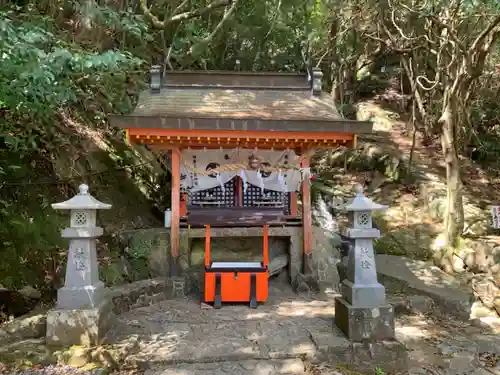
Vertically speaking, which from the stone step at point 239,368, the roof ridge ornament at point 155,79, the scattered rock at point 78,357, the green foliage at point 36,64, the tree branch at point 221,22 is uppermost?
the tree branch at point 221,22

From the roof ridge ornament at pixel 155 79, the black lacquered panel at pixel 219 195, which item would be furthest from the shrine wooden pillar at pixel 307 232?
the roof ridge ornament at pixel 155 79

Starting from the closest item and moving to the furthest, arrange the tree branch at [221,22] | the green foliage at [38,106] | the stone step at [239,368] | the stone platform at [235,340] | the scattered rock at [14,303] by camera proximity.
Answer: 1. the green foliage at [38,106]
2. the stone step at [239,368]
3. the stone platform at [235,340]
4. the scattered rock at [14,303]
5. the tree branch at [221,22]

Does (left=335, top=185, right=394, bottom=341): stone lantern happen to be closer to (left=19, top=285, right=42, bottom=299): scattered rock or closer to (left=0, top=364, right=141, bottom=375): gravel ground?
(left=0, top=364, right=141, bottom=375): gravel ground

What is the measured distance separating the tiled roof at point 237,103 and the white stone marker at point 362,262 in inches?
111

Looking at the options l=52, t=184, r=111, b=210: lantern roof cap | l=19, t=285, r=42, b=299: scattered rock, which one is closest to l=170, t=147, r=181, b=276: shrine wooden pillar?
l=19, t=285, r=42, b=299: scattered rock

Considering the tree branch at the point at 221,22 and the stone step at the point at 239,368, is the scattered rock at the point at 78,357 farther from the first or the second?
the tree branch at the point at 221,22

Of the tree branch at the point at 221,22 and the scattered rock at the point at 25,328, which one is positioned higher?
the tree branch at the point at 221,22

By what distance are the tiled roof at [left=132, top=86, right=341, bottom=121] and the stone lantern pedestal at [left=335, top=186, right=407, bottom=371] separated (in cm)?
297

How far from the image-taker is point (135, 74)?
909cm

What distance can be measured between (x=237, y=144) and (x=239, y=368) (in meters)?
4.86

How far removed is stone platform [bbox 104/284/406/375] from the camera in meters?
5.07

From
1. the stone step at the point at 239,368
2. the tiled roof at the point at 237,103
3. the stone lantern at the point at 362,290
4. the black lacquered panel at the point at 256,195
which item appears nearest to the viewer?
the stone step at the point at 239,368

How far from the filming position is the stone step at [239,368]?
4.87 m

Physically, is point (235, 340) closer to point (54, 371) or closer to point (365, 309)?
point (365, 309)
